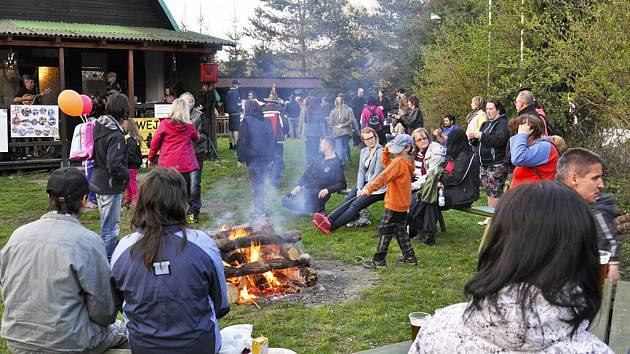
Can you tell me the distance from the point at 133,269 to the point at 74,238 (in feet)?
1.65

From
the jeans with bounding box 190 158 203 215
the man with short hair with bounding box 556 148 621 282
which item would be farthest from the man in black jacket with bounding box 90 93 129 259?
the man with short hair with bounding box 556 148 621 282

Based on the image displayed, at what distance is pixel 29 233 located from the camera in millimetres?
3561

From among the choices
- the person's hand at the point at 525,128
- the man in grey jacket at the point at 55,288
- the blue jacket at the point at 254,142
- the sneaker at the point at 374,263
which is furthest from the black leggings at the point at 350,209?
the man in grey jacket at the point at 55,288

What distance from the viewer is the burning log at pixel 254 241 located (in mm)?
6750

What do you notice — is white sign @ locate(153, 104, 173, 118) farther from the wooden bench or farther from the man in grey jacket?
the wooden bench

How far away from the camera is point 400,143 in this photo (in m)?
7.35

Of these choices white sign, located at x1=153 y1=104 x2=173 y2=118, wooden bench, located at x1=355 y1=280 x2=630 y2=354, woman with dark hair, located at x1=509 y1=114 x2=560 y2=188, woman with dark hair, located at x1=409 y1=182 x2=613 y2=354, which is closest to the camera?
woman with dark hair, located at x1=409 y1=182 x2=613 y2=354

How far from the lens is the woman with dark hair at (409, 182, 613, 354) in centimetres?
182

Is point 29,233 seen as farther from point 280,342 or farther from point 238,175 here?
point 238,175

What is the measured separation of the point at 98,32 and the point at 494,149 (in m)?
11.2

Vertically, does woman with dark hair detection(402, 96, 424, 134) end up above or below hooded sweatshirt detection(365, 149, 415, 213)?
above

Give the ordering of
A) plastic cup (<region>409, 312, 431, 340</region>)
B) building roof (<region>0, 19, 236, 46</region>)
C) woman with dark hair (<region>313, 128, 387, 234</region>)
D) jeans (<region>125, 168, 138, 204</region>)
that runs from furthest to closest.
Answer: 1. building roof (<region>0, 19, 236, 46</region>)
2. jeans (<region>125, 168, 138, 204</region>)
3. woman with dark hair (<region>313, 128, 387, 234</region>)
4. plastic cup (<region>409, 312, 431, 340</region>)

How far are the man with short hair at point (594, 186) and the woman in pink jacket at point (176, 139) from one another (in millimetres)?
5794

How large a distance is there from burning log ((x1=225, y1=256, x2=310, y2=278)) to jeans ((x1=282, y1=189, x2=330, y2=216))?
333 cm
